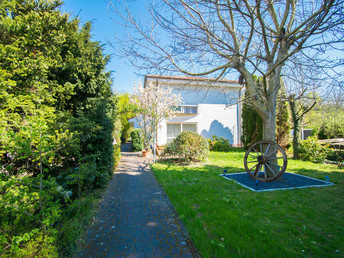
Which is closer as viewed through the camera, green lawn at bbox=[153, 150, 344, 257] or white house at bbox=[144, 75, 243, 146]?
green lawn at bbox=[153, 150, 344, 257]

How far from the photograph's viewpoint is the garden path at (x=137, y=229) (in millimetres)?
2727

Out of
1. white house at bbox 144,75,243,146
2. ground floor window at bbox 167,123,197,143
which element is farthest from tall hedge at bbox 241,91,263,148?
ground floor window at bbox 167,123,197,143

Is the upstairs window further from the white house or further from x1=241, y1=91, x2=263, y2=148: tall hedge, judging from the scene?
x1=241, y1=91, x2=263, y2=148: tall hedge

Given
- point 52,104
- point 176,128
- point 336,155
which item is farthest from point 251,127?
point 52,104

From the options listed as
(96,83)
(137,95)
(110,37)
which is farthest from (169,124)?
(110,37)

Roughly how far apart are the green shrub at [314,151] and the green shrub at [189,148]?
5283 millimetres

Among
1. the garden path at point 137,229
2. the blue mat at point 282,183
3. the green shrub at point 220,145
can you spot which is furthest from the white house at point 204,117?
the garden path at point 137,229

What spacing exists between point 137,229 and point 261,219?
240cm

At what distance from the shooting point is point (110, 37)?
4977 millimetres

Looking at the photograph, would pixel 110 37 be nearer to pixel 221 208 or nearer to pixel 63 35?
pixel 63 35

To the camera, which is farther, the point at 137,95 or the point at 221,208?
the point at 137,95

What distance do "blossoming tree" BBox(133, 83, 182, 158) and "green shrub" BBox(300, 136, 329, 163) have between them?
8515 mm

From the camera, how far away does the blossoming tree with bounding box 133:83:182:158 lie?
12320mm

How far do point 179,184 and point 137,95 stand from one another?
354 inches
